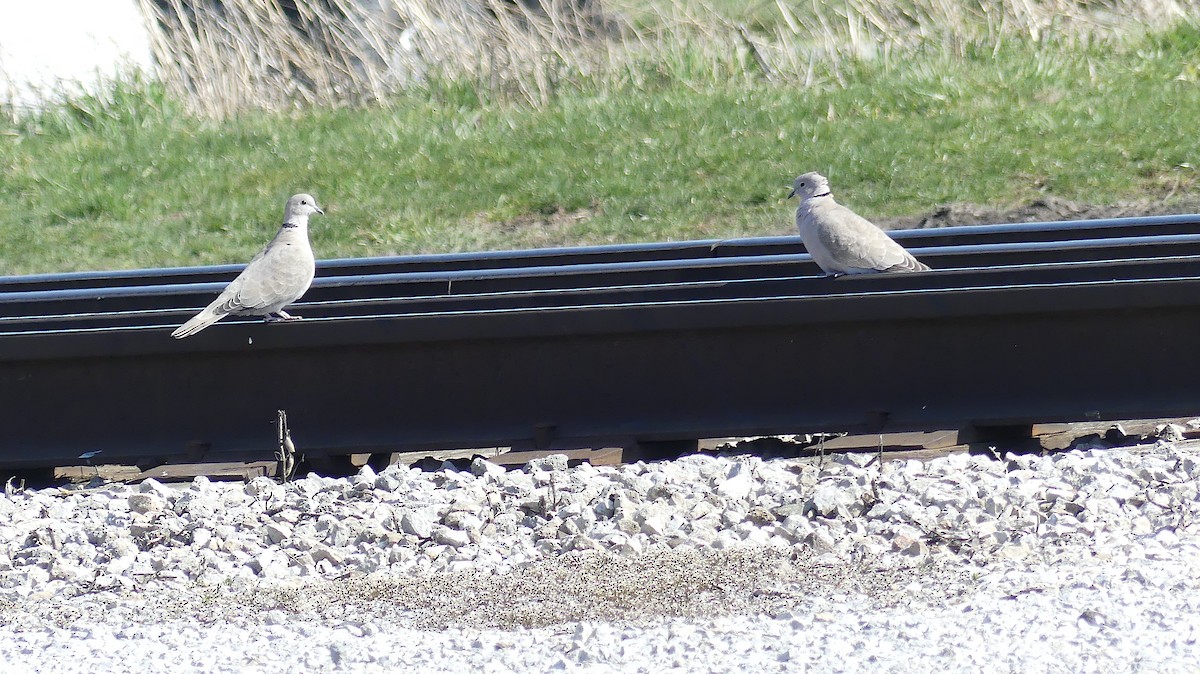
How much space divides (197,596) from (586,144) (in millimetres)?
7500

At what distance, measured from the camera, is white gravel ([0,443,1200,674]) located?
400 cm

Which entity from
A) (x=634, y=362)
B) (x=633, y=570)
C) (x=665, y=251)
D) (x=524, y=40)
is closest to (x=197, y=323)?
(x=634, y=362)

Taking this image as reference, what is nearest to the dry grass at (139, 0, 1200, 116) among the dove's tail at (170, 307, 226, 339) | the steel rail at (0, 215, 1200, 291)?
the steel rail at (0, 215, 1200, 291)

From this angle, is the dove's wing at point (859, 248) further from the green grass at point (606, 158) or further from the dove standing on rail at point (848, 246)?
the green grass at point (606, 158)

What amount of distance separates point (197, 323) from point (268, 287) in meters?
0.39

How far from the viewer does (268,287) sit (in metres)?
6.95

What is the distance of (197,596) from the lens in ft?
15.9

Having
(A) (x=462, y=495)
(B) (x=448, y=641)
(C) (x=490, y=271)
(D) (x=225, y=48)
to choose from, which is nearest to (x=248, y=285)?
(C) (x=490, y=271)

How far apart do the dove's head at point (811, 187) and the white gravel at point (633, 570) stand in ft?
7.18

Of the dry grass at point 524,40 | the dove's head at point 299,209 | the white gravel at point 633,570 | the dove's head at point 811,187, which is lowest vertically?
the white gravel at point 633,570

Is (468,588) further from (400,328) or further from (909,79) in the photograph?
(909,79)

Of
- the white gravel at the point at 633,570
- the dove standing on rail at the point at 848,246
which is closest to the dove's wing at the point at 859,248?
the dove standing on rail at the point at 848,246

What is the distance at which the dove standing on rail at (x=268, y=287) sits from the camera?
6836mm

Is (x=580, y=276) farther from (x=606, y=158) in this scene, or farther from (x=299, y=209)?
(x=606, y=158)
